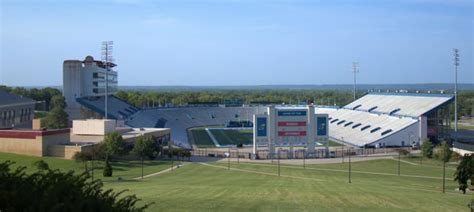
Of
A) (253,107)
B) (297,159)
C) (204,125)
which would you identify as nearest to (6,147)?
(297,159)

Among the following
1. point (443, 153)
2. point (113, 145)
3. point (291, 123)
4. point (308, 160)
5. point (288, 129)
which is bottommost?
point (308, 160)

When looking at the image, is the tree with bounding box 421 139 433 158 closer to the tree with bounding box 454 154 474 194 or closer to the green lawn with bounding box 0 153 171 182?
the tree with bounding box 454 154 474 194

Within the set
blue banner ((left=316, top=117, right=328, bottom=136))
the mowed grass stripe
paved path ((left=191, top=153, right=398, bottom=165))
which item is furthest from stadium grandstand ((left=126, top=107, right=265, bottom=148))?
the mowed grass stripe

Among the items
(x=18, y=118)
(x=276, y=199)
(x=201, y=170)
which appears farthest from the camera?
(x=18, y=118)

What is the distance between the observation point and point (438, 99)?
2982 inches

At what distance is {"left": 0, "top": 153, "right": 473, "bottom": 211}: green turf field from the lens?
2406cm

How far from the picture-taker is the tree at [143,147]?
5284 cm

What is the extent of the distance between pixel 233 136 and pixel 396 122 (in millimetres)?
27510

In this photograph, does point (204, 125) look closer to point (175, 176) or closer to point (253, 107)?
point (253, 107)

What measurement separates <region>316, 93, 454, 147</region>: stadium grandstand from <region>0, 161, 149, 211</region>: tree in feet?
196

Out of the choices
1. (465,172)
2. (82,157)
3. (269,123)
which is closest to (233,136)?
(269,123)

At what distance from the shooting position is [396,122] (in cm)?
7512

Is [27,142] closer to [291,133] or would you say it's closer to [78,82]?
[291,133]

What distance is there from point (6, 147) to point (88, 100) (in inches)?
1630
